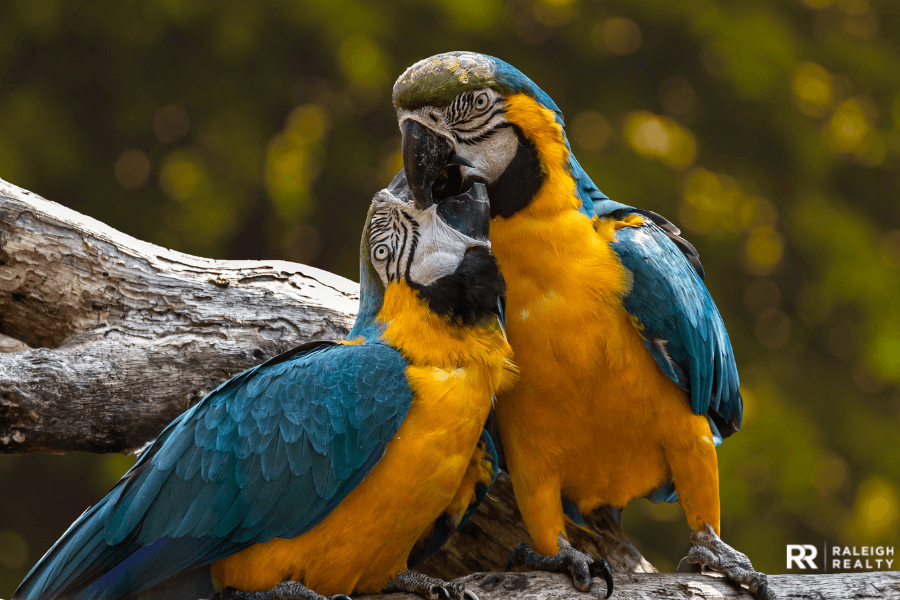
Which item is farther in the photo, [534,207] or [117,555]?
[534,207]

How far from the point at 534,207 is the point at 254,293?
1382mm

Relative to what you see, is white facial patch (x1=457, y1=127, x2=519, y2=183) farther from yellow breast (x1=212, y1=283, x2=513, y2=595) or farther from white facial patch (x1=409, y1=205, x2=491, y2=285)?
yellow breast (x1=212, y1=283, x2=513, y2=595)

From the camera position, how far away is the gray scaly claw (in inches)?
87.2

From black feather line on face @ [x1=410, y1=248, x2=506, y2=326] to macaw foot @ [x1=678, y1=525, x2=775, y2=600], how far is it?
0.98m

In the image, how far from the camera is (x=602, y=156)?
496 centimetres

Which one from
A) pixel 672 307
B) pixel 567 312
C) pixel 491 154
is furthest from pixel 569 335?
pixel 491 154

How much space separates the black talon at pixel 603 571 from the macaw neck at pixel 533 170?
3.30 feet

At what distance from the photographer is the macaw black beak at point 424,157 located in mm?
2127

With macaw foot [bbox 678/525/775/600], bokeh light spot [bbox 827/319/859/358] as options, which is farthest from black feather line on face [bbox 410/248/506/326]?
bokeh light spot [bbox 827/319/859/358]

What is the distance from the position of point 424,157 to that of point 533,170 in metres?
0.30

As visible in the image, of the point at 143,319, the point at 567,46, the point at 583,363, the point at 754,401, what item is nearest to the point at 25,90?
the point at 143,319

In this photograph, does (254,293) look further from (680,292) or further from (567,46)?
(567,46)

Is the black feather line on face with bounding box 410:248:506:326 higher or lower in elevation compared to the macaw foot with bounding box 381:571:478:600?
higher

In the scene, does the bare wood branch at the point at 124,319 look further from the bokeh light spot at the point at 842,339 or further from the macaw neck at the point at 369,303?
the bokeh light spot at the point at 842,339
